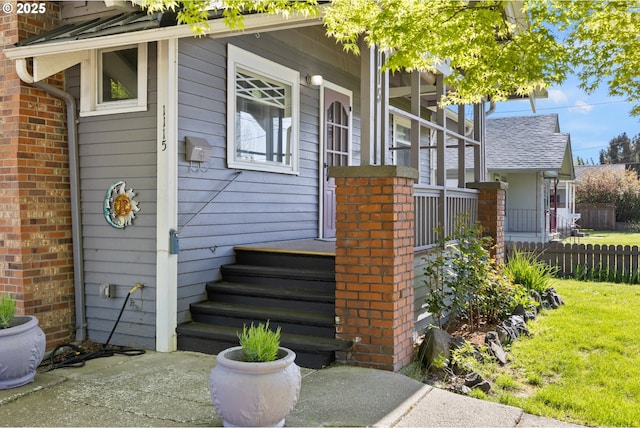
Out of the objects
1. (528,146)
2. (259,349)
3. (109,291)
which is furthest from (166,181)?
(528,146)

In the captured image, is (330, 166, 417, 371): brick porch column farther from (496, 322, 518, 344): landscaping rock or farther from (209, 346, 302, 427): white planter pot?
(496, 322, 518, 344): landscaping rock

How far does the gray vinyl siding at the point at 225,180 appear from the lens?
5043mm

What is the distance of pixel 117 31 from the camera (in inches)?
180

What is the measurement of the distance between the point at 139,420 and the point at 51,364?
→ 1.72m

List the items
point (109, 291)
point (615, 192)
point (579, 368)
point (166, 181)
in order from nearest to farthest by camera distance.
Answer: point (579, 368), point (166, 181), point (109, 291), point (615, 192)

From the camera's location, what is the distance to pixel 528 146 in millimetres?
19281

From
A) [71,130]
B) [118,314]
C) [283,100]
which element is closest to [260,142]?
[283,100]

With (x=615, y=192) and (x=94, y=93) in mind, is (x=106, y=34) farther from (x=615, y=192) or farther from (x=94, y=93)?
(x=615, y=192)

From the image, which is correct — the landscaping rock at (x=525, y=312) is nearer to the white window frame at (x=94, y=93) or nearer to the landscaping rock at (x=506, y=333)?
the landscaping rock at (x=506, y=333)

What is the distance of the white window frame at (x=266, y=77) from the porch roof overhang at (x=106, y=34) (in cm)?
71

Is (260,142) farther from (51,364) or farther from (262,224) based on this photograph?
(51,364)

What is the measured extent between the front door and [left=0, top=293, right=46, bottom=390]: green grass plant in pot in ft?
13.8

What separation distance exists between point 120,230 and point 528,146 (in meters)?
17.3

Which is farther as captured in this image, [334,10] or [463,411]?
[334,10]
